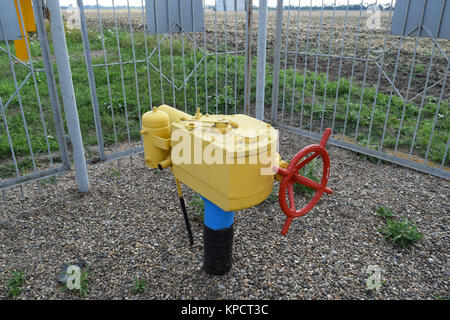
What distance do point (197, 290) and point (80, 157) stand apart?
6.17 feet

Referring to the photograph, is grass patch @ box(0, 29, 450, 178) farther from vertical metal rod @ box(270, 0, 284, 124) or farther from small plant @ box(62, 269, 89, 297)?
small plant @ box(62, 269, 89, 297)

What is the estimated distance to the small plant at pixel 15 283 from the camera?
2508 mm

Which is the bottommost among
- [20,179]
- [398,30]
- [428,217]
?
[428,217]

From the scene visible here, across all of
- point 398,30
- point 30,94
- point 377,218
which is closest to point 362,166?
point 377,218

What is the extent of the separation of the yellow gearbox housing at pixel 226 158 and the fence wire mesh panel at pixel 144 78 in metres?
1.64

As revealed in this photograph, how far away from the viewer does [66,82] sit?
3.30 metres

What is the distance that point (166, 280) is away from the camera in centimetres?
266

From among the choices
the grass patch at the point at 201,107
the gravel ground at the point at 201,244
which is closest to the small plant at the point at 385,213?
the gravel ground at the point at 201,244

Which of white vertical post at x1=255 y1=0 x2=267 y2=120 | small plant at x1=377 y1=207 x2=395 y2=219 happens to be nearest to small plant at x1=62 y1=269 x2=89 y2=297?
small plant at x1=377 y1=207 x2=395 y2=219

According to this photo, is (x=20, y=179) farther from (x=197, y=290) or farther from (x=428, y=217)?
(x=428, y=217)

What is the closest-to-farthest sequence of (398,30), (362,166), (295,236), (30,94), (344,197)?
(295,236)
(344,197)
(398,30)
(362,166)
(30,94)

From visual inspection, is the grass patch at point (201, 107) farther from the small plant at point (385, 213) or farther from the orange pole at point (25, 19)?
the small plant at point (385, 213)

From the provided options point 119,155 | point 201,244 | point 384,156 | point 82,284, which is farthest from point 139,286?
point 384,156

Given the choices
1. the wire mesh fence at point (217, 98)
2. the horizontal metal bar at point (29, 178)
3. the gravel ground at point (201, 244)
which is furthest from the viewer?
the wire mesh fence at point (217, 98)
